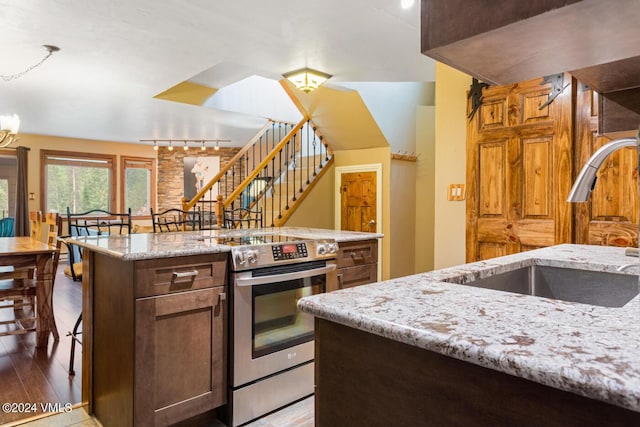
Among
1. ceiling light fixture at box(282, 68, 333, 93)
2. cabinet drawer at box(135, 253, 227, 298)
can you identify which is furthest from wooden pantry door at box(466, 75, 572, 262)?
cabinet drawer at box(135, 253, 227, 298)

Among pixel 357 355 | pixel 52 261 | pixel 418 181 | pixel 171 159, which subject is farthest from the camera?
pixel 171 159

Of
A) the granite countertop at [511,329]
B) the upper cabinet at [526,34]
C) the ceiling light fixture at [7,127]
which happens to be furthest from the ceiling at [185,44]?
the granite countertop at [511,329]

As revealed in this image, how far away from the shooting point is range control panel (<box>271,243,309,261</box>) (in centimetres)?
239

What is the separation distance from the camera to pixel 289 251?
2.45m

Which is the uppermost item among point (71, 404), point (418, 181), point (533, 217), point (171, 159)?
point (171, 159)

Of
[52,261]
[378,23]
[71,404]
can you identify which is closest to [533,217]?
[378,23]

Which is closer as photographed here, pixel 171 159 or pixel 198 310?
pixel 198 310

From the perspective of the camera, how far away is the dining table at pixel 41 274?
3303 mm

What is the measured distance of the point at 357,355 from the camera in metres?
0.85

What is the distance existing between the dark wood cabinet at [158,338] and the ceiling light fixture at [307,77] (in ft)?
7.98

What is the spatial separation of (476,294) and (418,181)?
16.6ft

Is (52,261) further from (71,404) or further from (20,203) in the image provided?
(20,203)

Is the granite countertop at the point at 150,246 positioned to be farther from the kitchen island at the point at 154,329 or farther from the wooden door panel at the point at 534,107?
the wooden door panel at the point at 534,107

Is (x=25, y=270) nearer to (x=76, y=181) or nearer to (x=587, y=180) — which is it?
(x=587, y=180)
